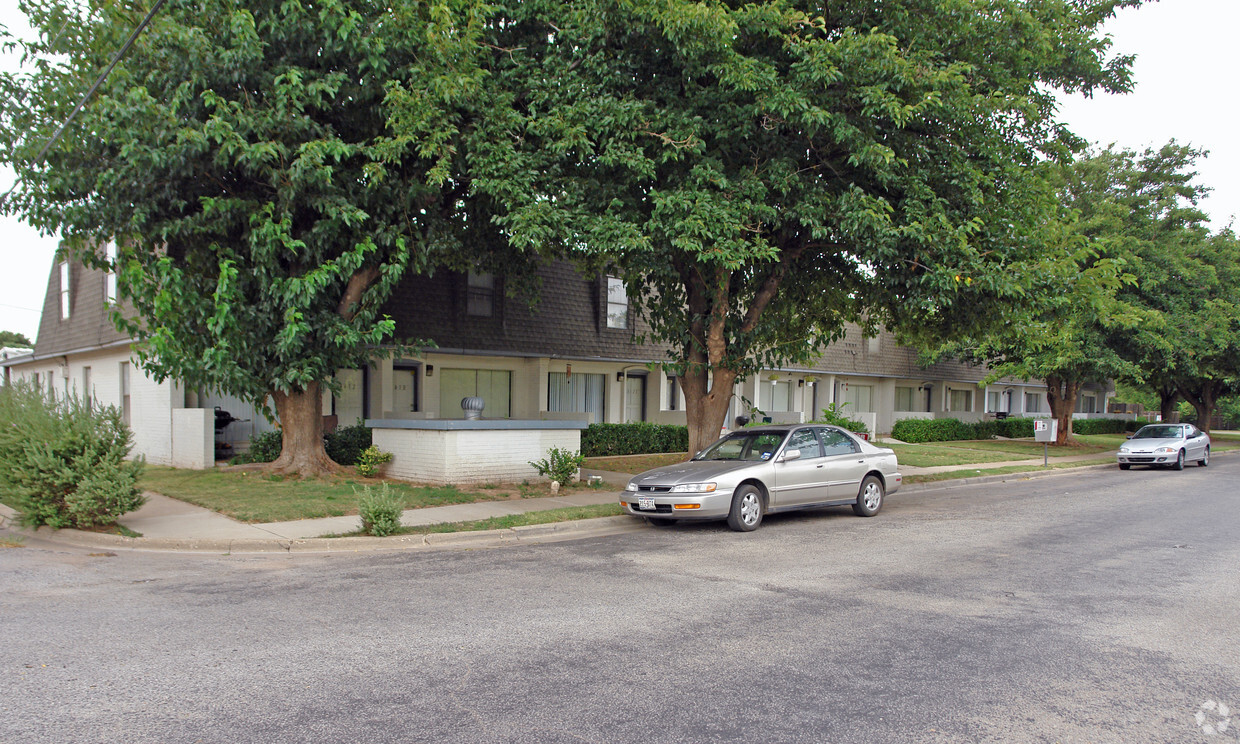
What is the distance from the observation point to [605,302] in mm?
24125

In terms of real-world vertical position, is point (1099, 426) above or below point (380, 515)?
below

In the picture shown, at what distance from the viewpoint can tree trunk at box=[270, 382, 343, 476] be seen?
601 inches

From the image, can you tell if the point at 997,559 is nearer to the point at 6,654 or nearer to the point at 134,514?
the point at 6,654

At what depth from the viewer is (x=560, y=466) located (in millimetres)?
14938

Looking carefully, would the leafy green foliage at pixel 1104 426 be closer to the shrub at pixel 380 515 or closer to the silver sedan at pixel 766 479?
the silver sedan at pixel 766 479

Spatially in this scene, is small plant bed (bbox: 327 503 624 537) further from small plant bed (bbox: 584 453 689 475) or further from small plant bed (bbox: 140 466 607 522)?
small plant bed (bbox: 584 453 689 475)

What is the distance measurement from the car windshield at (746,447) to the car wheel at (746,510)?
698 mm

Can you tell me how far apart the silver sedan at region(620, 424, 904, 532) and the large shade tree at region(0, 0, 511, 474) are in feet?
17.8

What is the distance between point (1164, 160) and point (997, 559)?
28175mm

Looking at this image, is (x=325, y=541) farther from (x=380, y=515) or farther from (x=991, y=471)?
(x=991, y=471)

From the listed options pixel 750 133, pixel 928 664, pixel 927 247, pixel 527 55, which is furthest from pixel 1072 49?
pixel 928 664

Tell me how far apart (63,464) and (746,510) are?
8567mm

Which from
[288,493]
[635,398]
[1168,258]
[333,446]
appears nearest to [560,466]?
[288,493]

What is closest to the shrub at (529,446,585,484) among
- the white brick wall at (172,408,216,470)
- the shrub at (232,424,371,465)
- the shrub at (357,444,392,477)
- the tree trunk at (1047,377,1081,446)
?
the shrub at (357,444,392,477)
